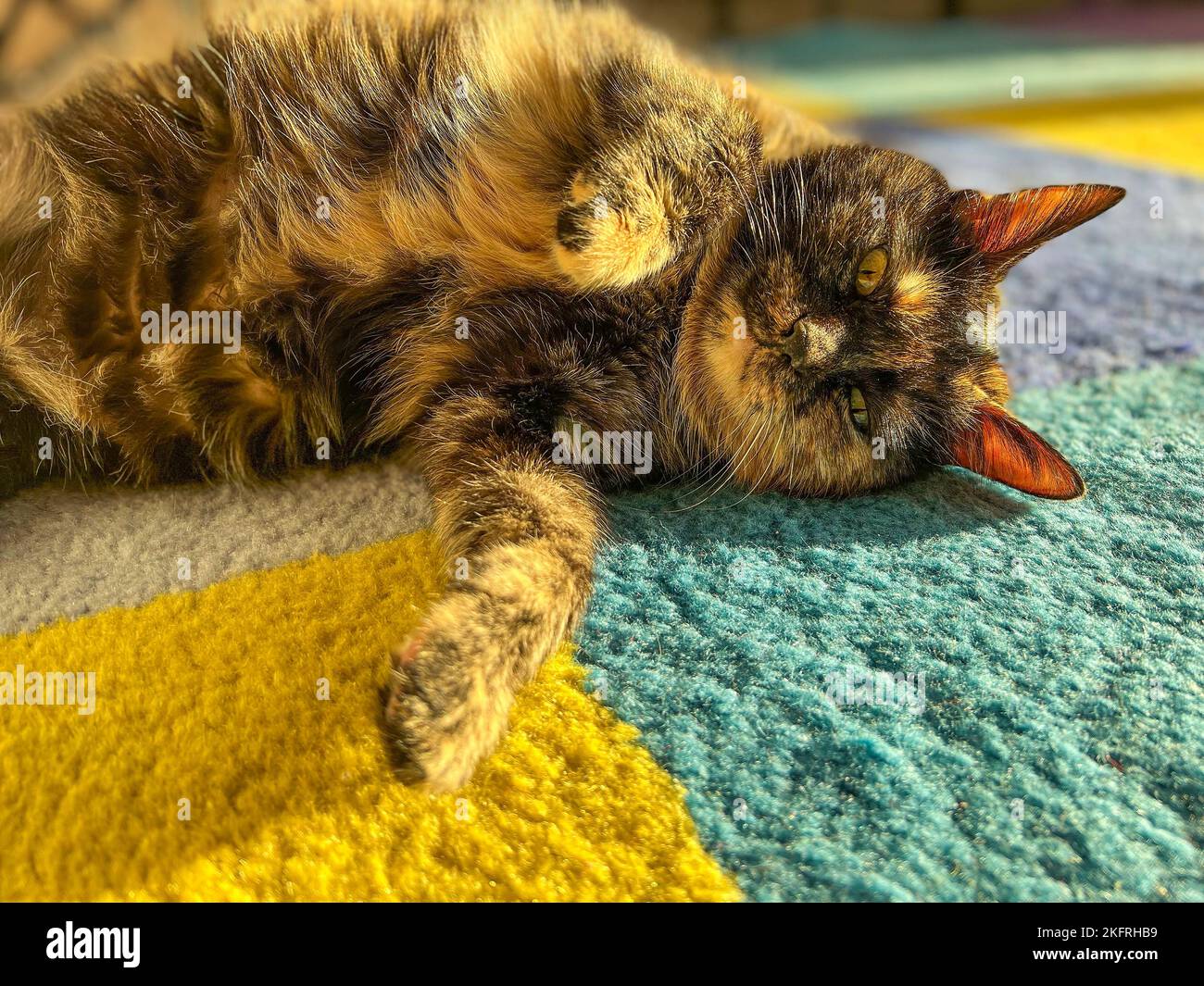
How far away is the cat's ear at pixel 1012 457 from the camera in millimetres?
996

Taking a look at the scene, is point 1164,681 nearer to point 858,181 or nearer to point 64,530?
point 858,181

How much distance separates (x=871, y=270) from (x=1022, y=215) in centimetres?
19

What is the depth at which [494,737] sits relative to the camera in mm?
753

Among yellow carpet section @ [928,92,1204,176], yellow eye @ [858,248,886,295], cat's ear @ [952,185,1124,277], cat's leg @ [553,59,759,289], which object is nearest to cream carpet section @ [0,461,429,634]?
cat's leg @ [553,59,759,289]

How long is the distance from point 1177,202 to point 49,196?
210cm

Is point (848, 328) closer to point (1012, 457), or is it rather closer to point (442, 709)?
point (1012, 457)

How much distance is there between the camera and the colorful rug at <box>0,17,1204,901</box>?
2.12 ft

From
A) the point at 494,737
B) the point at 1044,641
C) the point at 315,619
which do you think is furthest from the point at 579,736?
the point at 1044,641

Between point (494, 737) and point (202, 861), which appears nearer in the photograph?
point (202, 861)

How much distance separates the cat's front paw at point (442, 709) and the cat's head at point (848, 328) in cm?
49

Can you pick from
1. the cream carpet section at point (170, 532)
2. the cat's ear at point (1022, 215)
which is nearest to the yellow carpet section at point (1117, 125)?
the cat's ear at point (1022, 215)

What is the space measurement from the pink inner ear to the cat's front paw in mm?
833

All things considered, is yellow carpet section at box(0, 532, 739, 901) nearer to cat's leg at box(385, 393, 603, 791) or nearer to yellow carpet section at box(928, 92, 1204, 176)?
cat's leg at box(385, 393, 603, 791)
